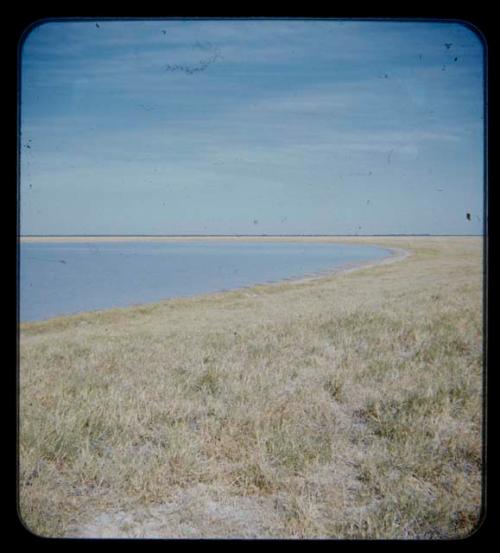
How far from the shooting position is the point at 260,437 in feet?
9.53

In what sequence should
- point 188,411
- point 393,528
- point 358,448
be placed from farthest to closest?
point 188,411, point 358,448, point 393,528

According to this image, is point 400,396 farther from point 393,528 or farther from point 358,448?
point 393,528

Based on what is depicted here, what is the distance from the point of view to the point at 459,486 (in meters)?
2.41

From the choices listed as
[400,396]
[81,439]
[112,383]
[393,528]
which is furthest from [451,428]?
[112,383]

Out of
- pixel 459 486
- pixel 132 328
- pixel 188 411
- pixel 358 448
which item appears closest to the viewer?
pixel 459 486

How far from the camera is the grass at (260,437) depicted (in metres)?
2.23

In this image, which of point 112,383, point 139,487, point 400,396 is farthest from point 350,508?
point 112,383

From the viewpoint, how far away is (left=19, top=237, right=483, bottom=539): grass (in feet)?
7.32

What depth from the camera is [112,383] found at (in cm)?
413

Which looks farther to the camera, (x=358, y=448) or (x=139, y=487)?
(x=358, y=448)
